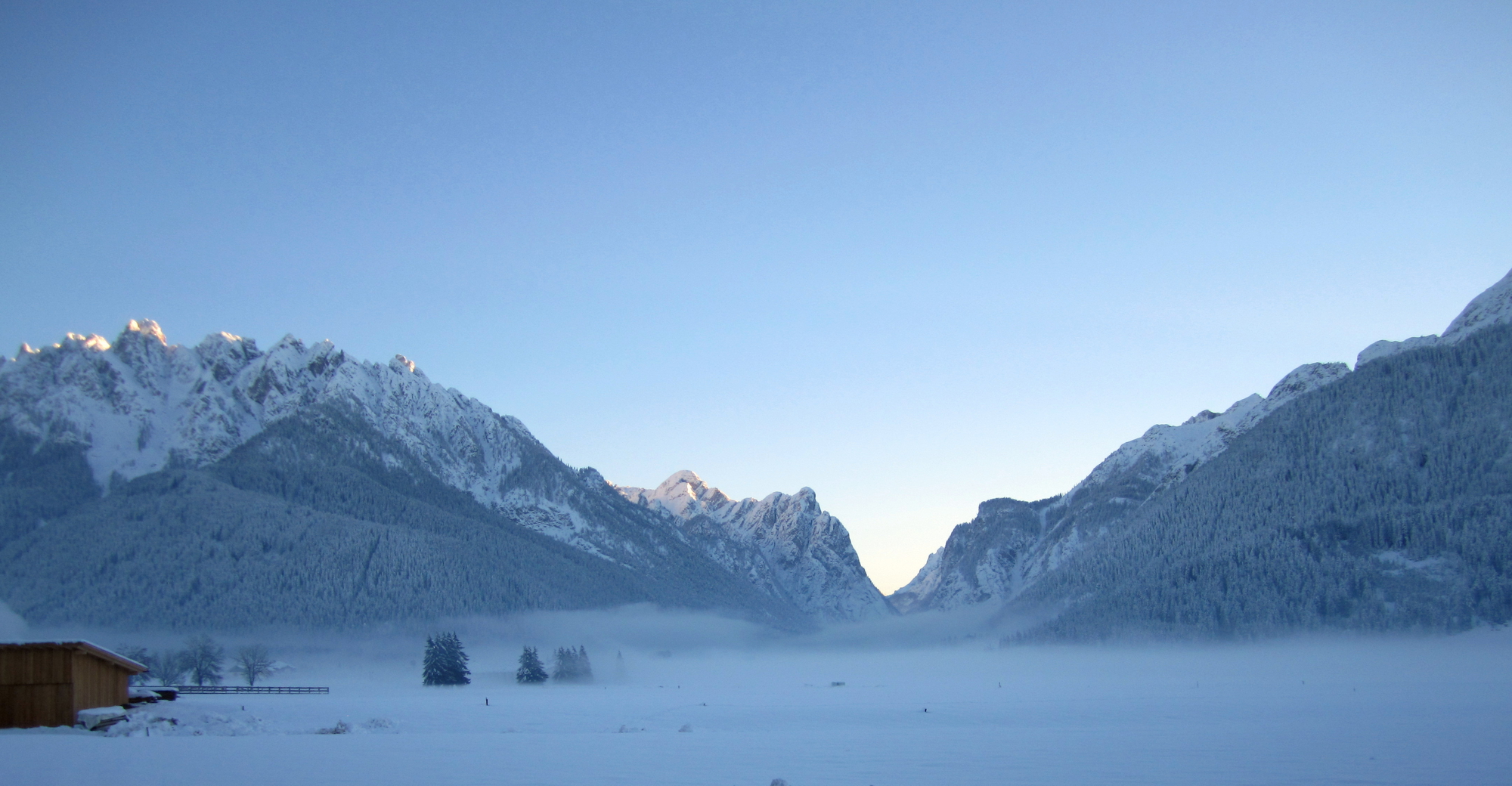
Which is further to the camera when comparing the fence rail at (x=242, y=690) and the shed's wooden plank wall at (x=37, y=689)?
the fence rail at (x=242, y=690)

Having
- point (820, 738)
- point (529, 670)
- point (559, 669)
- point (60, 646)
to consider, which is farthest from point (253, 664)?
point (820, 738)

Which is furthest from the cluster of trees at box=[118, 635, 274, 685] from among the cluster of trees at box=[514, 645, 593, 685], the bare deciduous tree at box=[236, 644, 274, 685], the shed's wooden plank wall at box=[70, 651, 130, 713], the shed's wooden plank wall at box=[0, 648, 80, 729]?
the shed's wooden plank wall at box=[0, 648, 80, 729]

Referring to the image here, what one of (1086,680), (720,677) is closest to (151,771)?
(1086,680)

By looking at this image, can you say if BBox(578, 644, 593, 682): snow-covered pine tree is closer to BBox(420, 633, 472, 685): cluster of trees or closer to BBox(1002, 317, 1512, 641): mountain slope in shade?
BBox(420, 633, 472, 685): cluster of trees

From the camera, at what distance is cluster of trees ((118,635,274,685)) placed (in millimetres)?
136000

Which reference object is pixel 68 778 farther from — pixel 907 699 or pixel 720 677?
pixel 720 677

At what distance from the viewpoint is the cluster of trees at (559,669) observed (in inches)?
5915

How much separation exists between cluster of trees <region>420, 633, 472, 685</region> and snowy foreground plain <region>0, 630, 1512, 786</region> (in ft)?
37.2

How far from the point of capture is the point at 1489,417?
17662 centimetres

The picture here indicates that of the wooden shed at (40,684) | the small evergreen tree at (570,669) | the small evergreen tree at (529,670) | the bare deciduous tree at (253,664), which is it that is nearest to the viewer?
the wooden shed at (40,684)

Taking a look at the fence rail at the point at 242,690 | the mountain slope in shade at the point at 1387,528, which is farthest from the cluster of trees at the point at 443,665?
the mountain slope in shade at the point at 1387,528

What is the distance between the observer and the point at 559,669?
525 feet

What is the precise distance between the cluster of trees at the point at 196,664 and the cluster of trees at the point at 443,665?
73.1 feet

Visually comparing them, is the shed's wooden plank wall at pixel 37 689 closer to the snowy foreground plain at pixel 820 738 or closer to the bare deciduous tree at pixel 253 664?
the snowy foreground plain at pixel 820 738
